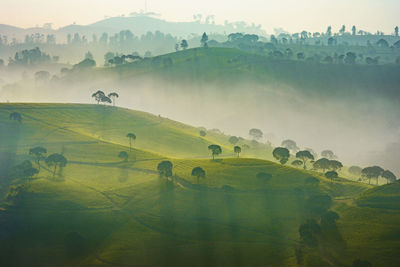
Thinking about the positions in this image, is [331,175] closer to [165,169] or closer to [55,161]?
[165,169]

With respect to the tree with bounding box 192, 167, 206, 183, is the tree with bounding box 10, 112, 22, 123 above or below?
above

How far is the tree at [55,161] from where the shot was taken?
456ft

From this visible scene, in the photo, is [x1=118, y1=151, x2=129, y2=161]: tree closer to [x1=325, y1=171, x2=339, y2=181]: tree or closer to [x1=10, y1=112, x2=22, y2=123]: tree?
[x1=10, y1=112, x2=22, y2=123]: tree

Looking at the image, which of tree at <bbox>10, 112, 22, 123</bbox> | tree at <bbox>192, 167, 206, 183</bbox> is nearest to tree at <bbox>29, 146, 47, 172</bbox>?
tree at <bbox>10, 112, 22, 123</bbox>

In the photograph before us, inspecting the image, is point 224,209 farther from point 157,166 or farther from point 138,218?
point 157,166

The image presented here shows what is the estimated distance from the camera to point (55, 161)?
5497 inches

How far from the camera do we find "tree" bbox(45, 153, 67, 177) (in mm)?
138913

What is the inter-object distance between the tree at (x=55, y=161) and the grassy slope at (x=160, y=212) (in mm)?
2799

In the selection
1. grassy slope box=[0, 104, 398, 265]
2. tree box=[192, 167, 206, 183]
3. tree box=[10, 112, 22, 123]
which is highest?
tree box=[10, 112, 22, 123]

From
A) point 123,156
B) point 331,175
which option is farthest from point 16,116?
point 331,175

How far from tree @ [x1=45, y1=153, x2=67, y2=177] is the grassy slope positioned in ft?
9.18

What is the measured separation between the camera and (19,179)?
126812 millimetres

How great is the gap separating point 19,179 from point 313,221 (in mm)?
96604

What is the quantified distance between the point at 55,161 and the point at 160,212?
166 feet
